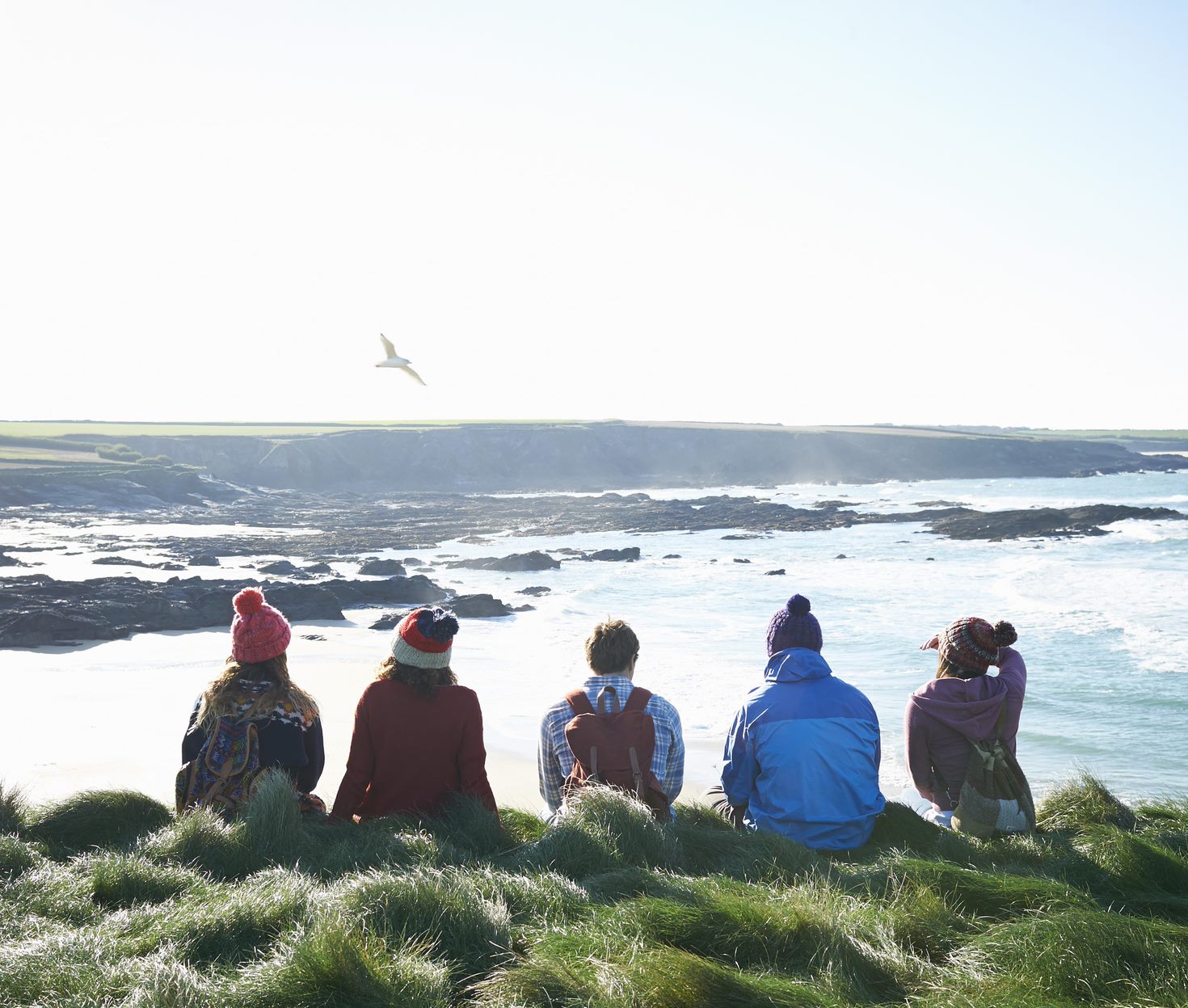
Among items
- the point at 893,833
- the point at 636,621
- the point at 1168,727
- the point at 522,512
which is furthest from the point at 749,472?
the point at 893,833

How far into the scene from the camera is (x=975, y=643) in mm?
4410

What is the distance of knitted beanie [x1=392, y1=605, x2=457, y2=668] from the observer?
154 inches

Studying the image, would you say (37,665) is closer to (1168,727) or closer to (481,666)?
(481,666)

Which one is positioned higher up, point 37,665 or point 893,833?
point 893,833

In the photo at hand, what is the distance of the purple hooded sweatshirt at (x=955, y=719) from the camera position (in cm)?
436

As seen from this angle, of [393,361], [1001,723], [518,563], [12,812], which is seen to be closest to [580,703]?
[1001,723]

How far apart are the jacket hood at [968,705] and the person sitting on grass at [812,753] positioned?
1.11 ft

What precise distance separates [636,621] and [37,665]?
11.7 meters

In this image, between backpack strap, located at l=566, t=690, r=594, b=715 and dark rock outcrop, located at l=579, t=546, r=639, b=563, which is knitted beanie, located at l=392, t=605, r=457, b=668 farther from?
dark rock outcrop, located at l=579, t=546, r=639, b=563

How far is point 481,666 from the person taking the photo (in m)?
15.9

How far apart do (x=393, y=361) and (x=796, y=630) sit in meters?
4.75

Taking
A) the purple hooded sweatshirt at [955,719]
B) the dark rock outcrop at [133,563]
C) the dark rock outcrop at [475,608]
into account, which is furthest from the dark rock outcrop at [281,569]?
the purple hooded sweatshirt at [955,719]

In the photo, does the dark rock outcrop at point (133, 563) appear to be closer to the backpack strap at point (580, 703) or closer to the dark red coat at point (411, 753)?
the dark red coat at point (411, 753)

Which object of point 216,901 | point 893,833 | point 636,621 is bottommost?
point 636,621
